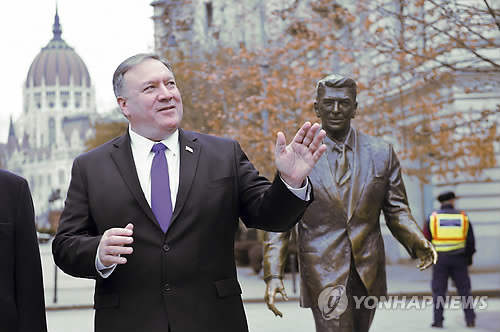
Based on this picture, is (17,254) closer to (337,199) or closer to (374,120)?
(337,199)

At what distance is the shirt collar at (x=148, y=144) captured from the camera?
4508 millimetres

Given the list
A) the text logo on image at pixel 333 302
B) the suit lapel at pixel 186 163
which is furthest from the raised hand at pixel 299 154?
the text logo on image at pixel 333 302

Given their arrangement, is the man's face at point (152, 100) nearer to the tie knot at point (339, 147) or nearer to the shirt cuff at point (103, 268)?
the shirt cuff at point (103, 268)

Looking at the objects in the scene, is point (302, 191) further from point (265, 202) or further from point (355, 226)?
point (355, 226)

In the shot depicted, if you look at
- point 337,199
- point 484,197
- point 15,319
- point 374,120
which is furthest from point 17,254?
point 484,197

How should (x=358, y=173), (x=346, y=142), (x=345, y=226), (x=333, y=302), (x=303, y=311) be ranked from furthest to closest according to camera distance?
(x=303, y=311), (x=346, y=142), (x=358, y=173), (x=345, y=226), (x=333, y=302)

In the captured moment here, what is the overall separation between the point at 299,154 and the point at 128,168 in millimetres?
879

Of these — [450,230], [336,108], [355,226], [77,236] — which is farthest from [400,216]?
[450,230]

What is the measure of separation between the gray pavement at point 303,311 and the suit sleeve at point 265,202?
348 inches

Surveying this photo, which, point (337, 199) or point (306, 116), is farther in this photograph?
point (306, 116)

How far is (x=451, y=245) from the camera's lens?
14.2m

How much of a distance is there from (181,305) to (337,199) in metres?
2.65

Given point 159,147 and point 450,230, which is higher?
point 159,147

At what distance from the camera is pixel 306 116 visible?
24516 mm
